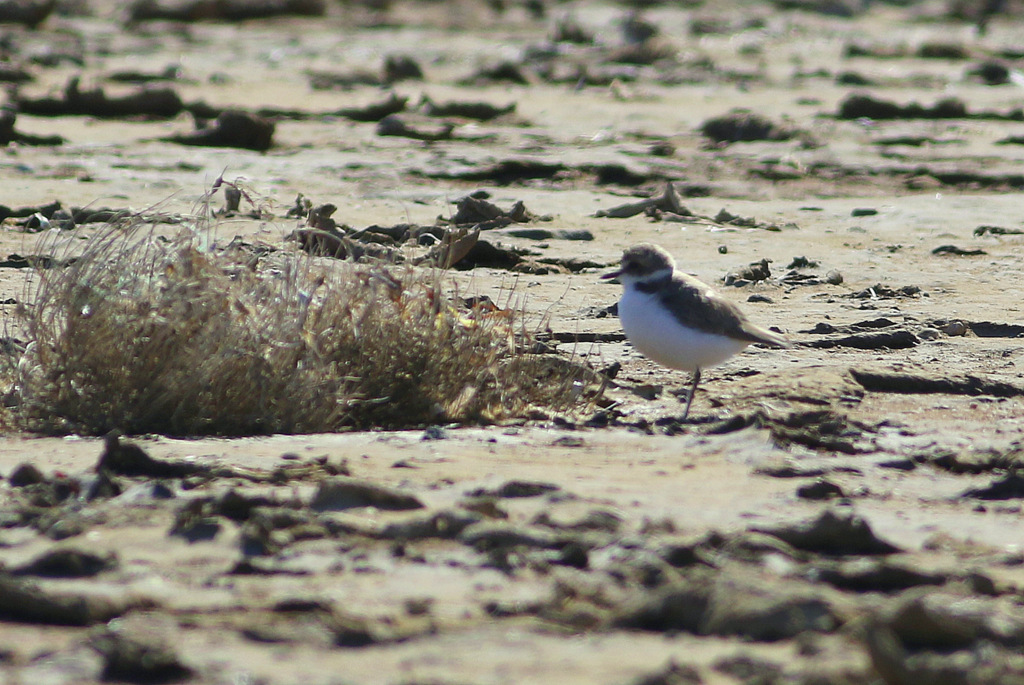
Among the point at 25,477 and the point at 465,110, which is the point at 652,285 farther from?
the point at 465,110

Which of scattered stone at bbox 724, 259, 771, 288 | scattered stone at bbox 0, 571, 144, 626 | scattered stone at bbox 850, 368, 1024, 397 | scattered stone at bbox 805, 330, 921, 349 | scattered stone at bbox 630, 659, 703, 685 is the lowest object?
scattered stone at bbox 724, 259, 771, 288

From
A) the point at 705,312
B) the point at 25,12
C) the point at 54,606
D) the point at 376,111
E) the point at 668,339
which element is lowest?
the point at 376,111

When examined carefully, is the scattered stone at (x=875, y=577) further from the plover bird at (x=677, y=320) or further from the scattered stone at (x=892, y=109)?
the scattered stone at (x=892, y=109)

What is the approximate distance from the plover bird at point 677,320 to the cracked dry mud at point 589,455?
25cm

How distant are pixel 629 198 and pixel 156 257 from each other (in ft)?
20.7

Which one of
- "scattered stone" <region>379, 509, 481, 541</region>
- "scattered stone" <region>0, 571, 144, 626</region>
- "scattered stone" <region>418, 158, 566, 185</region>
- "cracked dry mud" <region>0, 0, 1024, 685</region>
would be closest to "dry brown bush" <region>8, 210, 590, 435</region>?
"cracked dry mud" <region>0, 0, 1024, 685</region>

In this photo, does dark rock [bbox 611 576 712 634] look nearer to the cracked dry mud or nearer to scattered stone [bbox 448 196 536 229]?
the cracked dry mud

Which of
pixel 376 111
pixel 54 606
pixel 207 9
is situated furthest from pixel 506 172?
pixel 207 9

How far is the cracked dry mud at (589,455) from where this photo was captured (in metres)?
3.34

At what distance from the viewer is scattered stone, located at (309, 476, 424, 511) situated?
→ 4316 mm

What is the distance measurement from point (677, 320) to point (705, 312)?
13cm

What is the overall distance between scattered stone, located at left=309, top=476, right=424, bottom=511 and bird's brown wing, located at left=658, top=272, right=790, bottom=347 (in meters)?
2.21

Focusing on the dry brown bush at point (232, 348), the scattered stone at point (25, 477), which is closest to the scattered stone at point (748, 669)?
the scattered stone at point (25, 477)

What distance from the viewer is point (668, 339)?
6.23 meters
